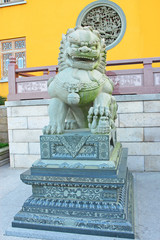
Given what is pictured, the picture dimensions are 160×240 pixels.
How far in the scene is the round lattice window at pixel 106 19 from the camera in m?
6.68

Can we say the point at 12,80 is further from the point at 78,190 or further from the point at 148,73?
the point at 78,190

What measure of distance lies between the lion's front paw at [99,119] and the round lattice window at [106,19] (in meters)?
5.07

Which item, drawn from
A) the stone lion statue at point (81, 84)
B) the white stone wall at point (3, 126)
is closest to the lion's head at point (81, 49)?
the stone lion statue at point (81, 84)

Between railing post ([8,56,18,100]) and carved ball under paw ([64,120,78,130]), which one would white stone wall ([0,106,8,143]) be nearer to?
railing post ([8,56,18,100])

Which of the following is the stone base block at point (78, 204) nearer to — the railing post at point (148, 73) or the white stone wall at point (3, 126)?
the railing post at point (148, 73)

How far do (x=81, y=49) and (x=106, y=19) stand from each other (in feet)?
17.8

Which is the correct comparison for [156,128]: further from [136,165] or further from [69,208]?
[69,208]

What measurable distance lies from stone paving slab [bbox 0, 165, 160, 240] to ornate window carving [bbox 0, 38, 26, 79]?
4.97 metres

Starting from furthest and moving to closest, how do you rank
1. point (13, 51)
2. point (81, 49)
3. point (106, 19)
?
point (13, 51) → point (106, 19) → point (81, 49)

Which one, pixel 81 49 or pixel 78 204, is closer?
pixel 78 204

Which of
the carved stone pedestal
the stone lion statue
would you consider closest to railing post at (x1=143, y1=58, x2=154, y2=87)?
the stone lion statue

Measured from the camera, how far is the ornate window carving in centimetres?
776

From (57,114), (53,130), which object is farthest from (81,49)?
(53,130)

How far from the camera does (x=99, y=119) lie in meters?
2.20
